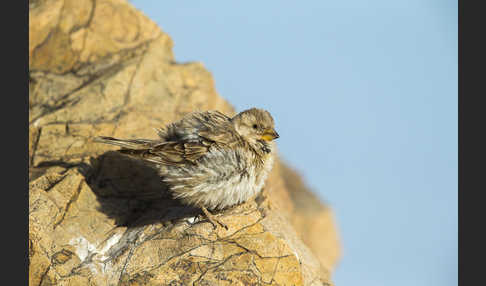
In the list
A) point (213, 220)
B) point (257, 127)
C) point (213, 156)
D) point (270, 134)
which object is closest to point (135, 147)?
point (213, 156)

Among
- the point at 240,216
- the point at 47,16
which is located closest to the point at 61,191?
the point at 240,216

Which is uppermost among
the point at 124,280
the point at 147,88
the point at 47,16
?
the point at 47,16

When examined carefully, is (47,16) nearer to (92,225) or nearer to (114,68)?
(114,68)

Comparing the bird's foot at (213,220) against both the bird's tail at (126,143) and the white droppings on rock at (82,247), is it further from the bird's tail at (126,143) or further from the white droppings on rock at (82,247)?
the white droppings on rock at (82,247)

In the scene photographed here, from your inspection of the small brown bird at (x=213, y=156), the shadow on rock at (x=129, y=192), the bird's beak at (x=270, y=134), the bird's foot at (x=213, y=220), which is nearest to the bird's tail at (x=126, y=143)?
the small brown bird at (x=213, y=156)

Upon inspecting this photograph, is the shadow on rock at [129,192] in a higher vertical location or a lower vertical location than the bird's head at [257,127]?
lower

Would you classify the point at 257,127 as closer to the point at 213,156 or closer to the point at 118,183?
the point at 213,156

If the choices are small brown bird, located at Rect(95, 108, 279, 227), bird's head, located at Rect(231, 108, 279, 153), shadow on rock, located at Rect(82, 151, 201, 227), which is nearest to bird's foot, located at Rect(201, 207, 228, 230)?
small brown bird, located at Rect(95, 108, 279, 227)
